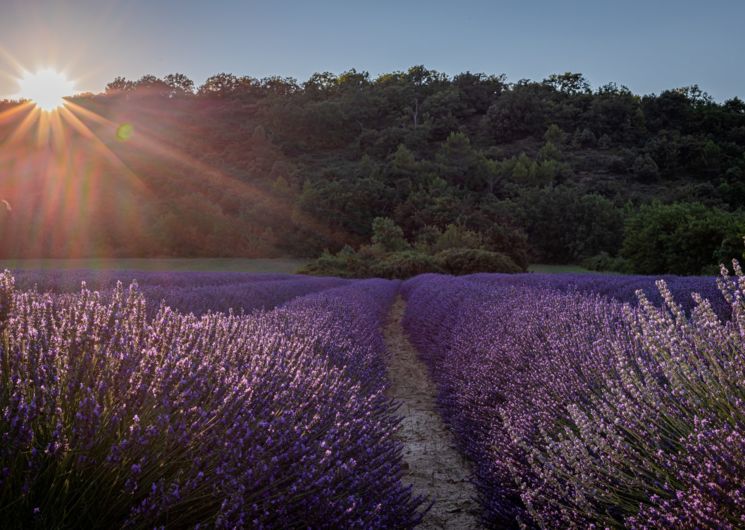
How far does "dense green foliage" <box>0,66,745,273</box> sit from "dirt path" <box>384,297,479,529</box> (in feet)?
33.0

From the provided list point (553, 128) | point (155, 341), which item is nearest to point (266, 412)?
point (155, 341)

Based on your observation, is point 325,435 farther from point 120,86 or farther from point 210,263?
point 120,86

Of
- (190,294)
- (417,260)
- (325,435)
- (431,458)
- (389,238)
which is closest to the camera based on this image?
(325,435)

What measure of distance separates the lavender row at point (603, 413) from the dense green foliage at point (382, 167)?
10965 millimetres

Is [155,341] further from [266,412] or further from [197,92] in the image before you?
[197,92]

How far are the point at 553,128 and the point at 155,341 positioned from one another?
51.1 m

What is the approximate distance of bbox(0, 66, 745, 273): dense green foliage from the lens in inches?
945

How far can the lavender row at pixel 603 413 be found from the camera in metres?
1.36

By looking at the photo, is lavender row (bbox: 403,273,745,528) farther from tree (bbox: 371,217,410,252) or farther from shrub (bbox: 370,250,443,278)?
tree (bbox: 371,217,410,252)

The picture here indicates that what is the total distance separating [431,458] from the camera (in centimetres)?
324

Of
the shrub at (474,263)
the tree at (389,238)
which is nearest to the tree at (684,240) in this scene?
the shrub at (474,263)

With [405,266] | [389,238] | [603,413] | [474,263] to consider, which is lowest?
[405,266]

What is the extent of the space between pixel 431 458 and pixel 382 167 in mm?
34804

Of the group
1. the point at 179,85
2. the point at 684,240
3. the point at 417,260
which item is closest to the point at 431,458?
the point at 684,240
